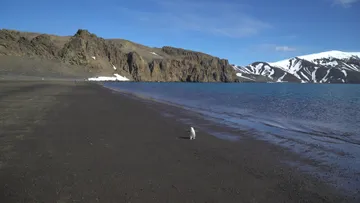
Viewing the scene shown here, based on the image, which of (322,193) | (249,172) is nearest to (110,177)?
(249,172)

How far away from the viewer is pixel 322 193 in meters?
6.52

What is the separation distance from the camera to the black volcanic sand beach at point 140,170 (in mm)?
5930

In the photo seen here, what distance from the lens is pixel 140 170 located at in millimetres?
7465

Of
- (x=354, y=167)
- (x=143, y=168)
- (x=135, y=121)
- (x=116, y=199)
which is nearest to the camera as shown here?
(x=116, y=199)

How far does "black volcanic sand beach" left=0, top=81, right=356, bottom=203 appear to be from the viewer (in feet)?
19.5

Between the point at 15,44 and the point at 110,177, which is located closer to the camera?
the point at 110,177

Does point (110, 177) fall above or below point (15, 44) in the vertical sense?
below

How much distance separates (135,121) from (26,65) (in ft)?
328

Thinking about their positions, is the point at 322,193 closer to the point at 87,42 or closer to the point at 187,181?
the point at 187,181

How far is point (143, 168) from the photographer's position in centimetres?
766

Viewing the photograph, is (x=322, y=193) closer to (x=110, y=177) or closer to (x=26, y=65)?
(x=110, y=177)

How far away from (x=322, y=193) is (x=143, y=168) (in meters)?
4.54

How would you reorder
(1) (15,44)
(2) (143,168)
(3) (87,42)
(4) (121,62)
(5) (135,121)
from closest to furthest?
(2) (143,168)
(5) (135,121)
(1) (15,44)
(3) (87,42)
(4) (121,62)

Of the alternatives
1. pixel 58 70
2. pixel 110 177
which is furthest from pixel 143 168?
pixel 58 70
